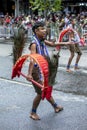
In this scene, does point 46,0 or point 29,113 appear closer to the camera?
point 29,113

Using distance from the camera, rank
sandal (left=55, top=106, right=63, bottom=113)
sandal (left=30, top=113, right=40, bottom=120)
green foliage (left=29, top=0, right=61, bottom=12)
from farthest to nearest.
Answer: green foliage (left=29, top=0, right=61, bottom=12) → sandal (left=55, top=106, right=63, bottom=113) → sandal (left=30, top=113, right=40, bottom=120)

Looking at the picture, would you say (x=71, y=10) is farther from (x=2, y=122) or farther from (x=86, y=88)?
(x=2, y=122)

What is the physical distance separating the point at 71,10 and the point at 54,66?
34634 mm

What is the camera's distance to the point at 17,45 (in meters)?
8.47

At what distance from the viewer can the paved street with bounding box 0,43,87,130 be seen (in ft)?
25.2

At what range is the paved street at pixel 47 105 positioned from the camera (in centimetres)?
770

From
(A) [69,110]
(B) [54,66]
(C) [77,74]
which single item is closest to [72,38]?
(C) [77,74]

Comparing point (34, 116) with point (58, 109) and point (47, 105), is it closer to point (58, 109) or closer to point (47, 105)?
point (58, 109)

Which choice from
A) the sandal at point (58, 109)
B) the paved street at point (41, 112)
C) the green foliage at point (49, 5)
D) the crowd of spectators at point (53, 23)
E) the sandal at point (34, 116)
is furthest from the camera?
the green foliage at point (49, 5)

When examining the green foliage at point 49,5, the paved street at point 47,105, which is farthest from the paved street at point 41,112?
the green foliage at point 49,5

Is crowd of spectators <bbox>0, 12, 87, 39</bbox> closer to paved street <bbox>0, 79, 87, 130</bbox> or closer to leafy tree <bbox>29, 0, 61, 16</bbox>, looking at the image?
leafy tree <bbox>29, 0, 61, 16</bbox>

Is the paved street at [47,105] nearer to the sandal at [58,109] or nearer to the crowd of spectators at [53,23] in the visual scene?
the sandal at [58,109]

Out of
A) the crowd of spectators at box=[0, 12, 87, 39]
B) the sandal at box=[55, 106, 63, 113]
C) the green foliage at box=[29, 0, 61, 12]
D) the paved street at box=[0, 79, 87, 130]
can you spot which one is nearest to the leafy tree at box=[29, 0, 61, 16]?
the green foliage at box=[29, 0, 61, 12]

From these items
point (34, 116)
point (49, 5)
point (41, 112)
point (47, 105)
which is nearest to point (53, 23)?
point (49, 5)
